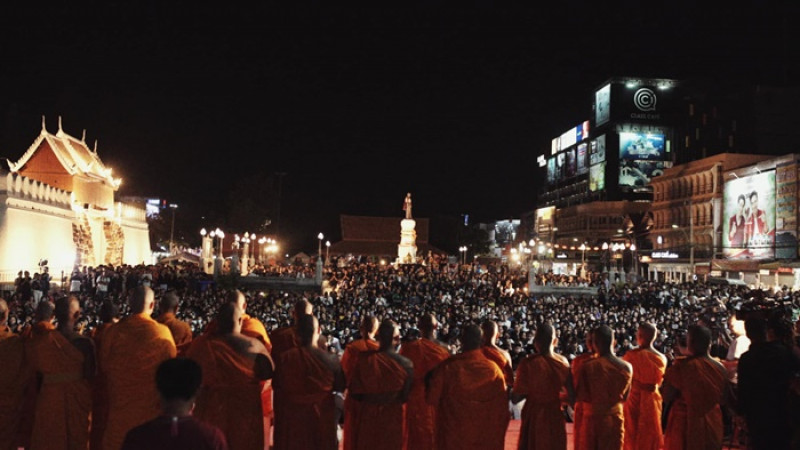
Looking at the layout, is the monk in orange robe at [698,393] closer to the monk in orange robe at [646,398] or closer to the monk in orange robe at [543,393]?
the monk in orange robe at [646,398]

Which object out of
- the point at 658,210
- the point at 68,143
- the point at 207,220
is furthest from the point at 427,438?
the point at 207,220

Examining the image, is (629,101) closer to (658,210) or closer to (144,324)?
(658,210)

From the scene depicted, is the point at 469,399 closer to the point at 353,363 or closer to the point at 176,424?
the point at 353,363

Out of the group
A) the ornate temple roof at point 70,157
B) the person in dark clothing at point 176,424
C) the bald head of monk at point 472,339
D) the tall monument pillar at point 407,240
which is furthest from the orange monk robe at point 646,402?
the tall monument pillar at point 407,240

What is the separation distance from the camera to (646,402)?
7.32 m

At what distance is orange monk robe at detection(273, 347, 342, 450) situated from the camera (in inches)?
243

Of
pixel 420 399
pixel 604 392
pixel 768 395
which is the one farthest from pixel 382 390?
pixel 768 395

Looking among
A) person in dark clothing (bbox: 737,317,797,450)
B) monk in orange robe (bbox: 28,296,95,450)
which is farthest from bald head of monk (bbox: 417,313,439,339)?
monk in orange robe (bbox: 28,296,95,450)

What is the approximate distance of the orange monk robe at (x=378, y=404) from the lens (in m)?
6.44

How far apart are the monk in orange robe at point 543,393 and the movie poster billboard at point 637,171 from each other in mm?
74504

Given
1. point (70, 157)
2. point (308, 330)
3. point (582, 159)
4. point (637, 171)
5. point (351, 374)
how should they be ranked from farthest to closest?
point (582, 159), point (637, 171), point (70, 157), point (351, 374), point (308, 330)

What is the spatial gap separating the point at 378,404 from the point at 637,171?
75960 mm

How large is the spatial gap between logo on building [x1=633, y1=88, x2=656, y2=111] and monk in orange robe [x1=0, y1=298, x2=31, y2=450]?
81341 millimetres

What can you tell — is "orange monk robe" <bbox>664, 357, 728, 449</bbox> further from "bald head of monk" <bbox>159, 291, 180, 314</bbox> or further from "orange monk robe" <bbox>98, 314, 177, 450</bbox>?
"bald head of monk" <bbox>159, 291, 180, 314</bbox>
